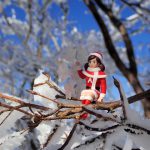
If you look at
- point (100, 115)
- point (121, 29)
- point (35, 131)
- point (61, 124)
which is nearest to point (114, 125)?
point (100, 115)

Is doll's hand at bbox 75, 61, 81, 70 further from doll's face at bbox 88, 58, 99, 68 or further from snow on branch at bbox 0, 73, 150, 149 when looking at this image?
snow on branch at bbox 0, 73, 150, 149

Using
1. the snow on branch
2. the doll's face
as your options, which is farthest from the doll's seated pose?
the snow on branch

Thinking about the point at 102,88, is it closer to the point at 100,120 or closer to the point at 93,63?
the point at 93,63

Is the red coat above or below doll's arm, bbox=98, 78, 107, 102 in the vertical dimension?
above

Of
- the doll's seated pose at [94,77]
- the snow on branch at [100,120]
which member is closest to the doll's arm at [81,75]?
the doll's seated pose at [94,77]

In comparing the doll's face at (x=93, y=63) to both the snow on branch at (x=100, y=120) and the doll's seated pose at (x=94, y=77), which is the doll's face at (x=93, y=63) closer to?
the doll's seated pose at (x=94, y=77)

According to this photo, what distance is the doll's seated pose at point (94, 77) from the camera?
2.51 ft

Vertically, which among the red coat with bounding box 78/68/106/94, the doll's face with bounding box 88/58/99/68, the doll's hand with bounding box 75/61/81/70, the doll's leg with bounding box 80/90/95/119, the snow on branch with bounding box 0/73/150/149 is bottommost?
the snow on branch with bounding box 0/73/150/149

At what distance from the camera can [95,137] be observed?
2.04 ft

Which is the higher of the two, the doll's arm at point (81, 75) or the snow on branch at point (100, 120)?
the doll's arm at point (81, 75)

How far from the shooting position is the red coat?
783 mm

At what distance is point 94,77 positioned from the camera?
2.58 feet

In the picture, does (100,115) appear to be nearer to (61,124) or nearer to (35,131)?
(61,124)

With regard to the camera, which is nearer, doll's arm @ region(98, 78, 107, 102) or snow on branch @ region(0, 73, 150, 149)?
snow on branch @ region(0, 73, 150, 149)
